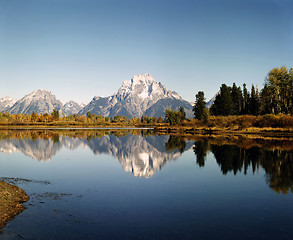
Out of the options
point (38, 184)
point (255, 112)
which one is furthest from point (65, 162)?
point (255, 112)

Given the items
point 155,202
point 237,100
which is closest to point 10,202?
point 155,202

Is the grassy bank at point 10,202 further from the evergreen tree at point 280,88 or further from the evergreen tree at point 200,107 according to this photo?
the evergreen tree at point 200,107

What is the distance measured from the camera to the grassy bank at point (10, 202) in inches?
580

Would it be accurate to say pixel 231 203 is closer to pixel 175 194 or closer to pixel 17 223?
pixel 175 194

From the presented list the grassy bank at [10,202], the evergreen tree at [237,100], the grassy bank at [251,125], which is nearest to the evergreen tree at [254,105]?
the evergreen tree at [237,100]

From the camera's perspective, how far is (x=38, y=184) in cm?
2347

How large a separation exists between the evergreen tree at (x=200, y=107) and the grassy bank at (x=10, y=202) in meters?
119

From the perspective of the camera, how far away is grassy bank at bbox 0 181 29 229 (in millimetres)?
14727

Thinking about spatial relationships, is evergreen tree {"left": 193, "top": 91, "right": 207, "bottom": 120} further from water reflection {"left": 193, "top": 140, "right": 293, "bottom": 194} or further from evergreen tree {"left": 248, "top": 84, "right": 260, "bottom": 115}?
water reflection {"left": 193, "top": 140, "right": 293, "bottom": 194}

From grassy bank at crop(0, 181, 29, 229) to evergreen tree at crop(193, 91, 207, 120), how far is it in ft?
391

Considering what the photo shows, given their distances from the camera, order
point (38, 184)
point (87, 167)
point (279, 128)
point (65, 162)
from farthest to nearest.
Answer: point (279, 128) → point (65, 162) → point (87, 167) → point (38, 184)

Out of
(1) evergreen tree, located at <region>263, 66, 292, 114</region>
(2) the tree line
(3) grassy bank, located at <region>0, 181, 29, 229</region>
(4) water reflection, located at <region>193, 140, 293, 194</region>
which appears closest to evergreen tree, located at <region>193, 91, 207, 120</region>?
(2) the tree line

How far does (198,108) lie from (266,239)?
439ft

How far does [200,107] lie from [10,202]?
13181 centimetres
